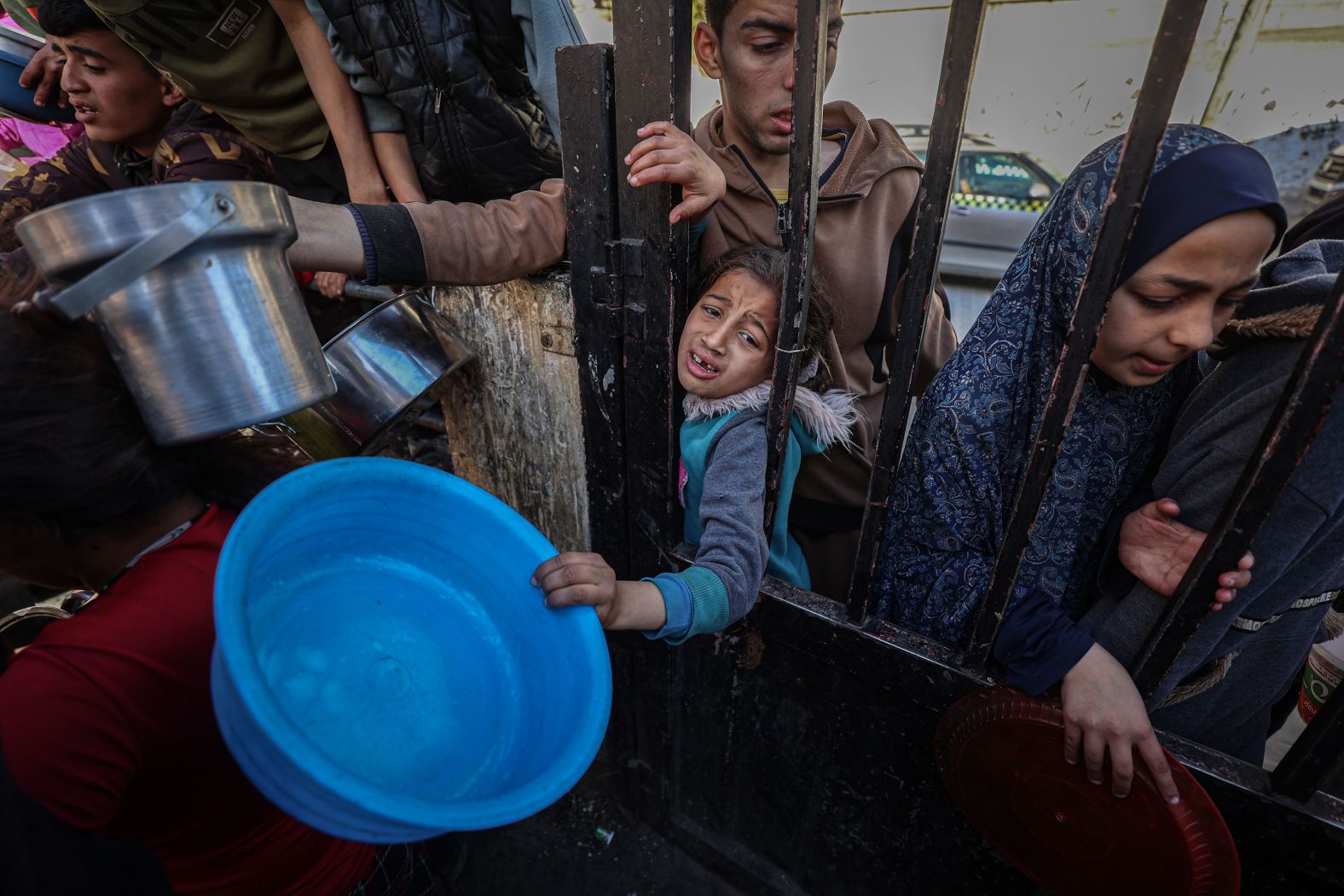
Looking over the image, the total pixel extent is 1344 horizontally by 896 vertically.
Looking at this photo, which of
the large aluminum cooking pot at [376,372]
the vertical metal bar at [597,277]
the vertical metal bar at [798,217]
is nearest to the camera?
the vertical metal bar at [798,217]

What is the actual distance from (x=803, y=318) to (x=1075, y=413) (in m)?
0.54

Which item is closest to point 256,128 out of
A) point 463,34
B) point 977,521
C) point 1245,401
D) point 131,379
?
point 463,34

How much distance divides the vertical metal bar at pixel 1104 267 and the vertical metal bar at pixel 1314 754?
1.45 ft

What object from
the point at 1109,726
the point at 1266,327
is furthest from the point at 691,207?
the point at 1109,726

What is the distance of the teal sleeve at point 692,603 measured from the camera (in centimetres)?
112

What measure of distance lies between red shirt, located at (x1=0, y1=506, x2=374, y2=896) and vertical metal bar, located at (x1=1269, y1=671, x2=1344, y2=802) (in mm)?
1665

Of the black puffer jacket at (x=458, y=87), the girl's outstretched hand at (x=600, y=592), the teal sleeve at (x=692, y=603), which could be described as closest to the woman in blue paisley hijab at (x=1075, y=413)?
the teal sleeve at (x=692, y=603)

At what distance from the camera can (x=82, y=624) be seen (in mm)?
896

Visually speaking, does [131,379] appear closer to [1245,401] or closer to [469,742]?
[469,742]

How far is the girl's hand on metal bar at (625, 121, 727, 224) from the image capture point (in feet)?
3.68

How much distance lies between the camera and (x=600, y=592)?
3.39 ft

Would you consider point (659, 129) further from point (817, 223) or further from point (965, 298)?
point (965, 298)

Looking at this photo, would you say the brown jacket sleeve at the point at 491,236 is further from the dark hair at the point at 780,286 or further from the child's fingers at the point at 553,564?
the child's fingers at the point at 553,564

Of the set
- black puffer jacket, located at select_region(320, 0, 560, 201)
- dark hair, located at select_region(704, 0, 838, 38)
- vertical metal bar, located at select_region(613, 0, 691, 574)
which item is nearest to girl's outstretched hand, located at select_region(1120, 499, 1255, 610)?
vertical metal bar, located at select_region(613, 0, 691, 574)
